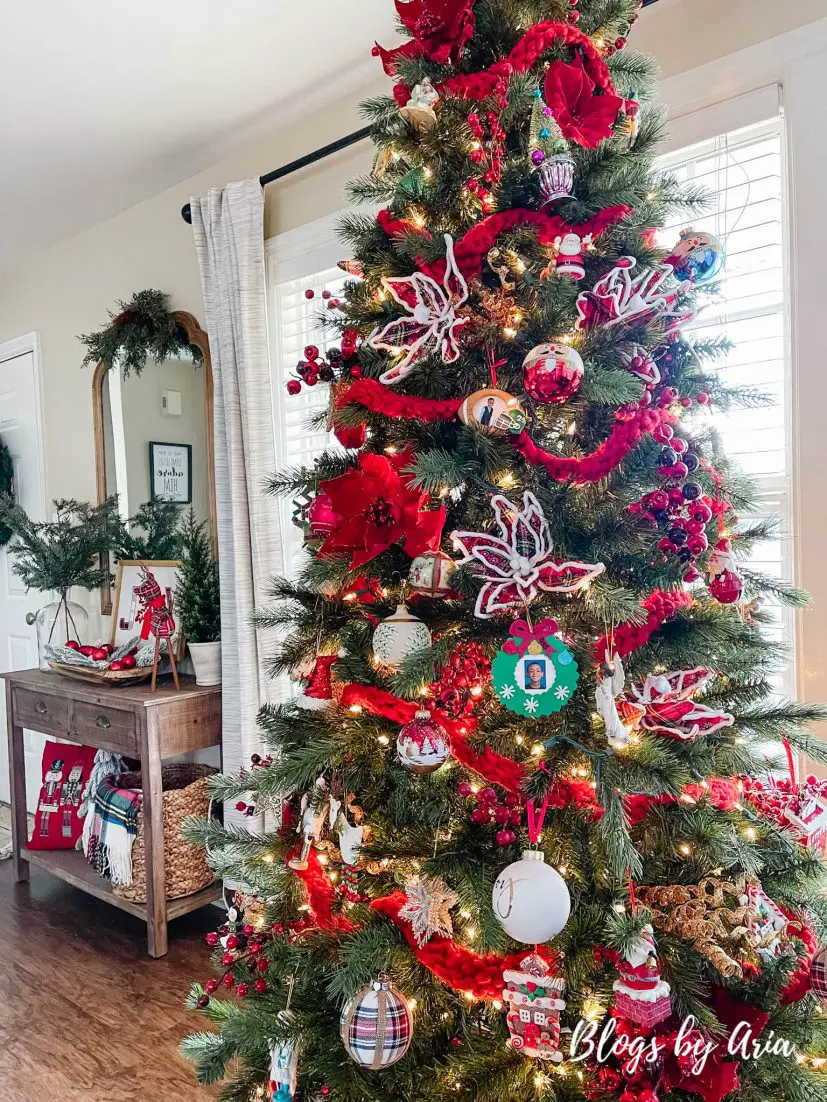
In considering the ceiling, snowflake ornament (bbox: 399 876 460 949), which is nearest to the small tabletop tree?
the ceiling

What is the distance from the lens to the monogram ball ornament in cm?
104

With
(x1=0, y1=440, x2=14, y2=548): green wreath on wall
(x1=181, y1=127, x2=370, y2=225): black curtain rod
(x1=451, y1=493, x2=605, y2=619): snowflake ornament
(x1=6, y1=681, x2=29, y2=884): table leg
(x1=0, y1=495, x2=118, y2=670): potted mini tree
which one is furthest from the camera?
(x1=0, y1=440, x2=14, y2=548): green wreath on wall

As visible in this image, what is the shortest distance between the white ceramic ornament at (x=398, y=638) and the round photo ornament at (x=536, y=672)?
0.13 metres

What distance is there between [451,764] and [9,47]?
2.20 m

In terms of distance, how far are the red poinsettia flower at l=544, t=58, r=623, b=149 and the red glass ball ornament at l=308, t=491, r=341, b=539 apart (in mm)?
651

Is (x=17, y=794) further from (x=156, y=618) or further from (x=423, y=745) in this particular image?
(x=423, y=745)

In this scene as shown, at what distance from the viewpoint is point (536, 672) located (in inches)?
38.9

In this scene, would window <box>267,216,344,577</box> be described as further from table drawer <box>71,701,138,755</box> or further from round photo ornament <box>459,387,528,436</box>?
round photo ornament <box>459,387,528,436</box>

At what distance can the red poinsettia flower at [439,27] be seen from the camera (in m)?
1.22

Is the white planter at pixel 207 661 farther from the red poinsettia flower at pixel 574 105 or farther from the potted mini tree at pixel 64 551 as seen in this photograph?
the red poinsettia flower at pixel 574 105

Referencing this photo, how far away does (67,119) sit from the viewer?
242 centimetres

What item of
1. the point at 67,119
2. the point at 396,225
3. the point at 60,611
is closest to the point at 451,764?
the point at 396,225

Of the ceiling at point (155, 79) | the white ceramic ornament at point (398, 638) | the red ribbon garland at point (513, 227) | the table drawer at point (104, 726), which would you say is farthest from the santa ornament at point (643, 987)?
the ceiling at point (155, 79)

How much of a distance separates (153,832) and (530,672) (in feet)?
6.10
